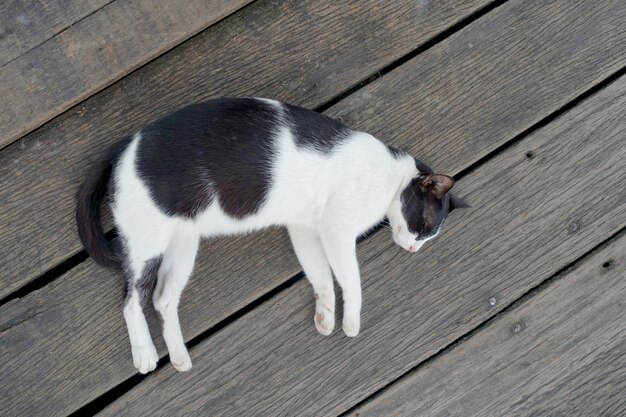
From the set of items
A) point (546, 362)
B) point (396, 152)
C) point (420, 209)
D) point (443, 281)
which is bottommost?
point (546, 362)

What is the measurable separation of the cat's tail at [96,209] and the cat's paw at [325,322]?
2.11 ft

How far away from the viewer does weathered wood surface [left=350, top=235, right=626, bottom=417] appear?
6.31 feet

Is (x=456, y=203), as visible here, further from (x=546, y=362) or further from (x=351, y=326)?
(x=546, y=362)

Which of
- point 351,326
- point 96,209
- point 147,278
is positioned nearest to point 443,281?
point 351,326

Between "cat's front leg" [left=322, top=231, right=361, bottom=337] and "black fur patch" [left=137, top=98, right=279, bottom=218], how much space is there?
259 millimetres

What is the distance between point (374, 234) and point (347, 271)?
0.24 meters

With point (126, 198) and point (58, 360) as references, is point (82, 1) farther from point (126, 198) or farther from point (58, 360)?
point (58, 360)

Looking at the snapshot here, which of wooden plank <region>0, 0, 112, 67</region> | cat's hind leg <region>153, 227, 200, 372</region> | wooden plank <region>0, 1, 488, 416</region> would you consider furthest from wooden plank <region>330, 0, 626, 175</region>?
wooden plank <region>0, 0, 112, 67</region>

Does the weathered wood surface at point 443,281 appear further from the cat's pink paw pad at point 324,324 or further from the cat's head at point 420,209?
the cat's head at point 420,209

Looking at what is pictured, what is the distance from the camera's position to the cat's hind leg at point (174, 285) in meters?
1.75

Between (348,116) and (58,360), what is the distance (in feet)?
3.97

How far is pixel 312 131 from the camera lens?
1.64m

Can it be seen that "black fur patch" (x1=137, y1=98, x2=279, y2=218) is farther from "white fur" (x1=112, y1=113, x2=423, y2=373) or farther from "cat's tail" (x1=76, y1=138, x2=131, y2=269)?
"cat's tail" (x1=76, y1=138, x2=131, y2=269)

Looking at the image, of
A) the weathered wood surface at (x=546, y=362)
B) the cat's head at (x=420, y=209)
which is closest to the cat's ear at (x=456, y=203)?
the cat's head at (x=420, y=209)
